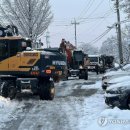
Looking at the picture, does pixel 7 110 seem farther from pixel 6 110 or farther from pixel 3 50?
pixel 3 50

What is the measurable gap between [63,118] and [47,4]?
31206 millimetres

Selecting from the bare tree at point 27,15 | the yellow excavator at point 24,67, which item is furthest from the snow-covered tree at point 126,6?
the yellow excavator at point 24,67

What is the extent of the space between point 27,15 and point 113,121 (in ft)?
108

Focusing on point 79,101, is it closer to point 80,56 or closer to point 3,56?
point 3,56

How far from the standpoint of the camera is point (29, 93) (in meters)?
25.0

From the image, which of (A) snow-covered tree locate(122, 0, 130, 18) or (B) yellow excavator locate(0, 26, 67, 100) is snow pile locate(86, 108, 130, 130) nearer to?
(B) yellow excavator locate(0, 26, 67, 100)

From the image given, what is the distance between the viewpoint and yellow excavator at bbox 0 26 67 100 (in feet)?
74.7

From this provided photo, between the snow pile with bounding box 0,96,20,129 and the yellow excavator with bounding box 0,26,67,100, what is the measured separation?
1.57 m

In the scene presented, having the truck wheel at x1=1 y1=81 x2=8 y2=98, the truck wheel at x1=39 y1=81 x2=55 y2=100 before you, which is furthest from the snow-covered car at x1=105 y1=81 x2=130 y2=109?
the truck wheel at x1=1 y1=81 x2=8 y2=98

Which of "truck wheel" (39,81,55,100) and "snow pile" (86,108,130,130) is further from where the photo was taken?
"truck wheel" (39,81,55,100)

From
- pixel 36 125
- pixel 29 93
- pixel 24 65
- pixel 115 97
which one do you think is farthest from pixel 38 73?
pixel 36 125

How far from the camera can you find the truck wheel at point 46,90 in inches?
906

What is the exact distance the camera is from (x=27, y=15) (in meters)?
44.6

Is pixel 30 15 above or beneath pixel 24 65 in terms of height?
above
